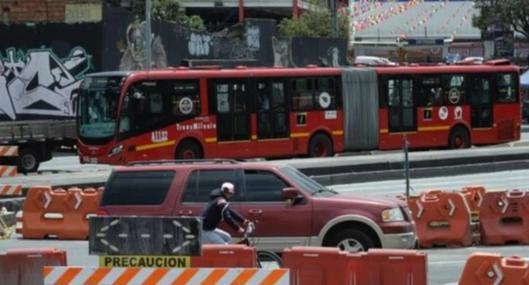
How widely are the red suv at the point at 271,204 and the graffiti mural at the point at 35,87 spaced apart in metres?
27.4

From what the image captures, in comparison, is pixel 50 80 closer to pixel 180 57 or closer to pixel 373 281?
pixel 180 57

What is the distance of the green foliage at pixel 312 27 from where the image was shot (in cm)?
7462

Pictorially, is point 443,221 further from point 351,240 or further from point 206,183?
point 206,183

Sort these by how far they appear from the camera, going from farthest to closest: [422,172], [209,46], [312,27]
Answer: [312,27] < [209,46] < [422,172]

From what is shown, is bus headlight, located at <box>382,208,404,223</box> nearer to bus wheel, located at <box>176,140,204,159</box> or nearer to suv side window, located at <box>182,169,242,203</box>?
suv side window, located at <box>182,169,242,203</box>

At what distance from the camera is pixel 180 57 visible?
158ft

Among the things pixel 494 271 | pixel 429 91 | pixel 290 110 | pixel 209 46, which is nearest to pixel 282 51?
pixel 209 46

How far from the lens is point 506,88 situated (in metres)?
35.9

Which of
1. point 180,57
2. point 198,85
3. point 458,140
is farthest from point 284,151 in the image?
point 180,57

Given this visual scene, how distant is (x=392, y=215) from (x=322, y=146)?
748 inches

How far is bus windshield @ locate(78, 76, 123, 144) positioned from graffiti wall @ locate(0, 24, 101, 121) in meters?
11.2

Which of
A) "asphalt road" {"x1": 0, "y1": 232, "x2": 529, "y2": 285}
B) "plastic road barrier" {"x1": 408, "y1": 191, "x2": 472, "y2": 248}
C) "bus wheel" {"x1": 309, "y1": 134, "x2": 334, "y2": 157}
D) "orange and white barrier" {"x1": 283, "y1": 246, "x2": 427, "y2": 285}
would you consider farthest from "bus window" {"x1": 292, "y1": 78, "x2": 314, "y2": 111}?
"orange and white barrier" {"x1": 283, "y1": 246, "x2": 427, "y2": 285}

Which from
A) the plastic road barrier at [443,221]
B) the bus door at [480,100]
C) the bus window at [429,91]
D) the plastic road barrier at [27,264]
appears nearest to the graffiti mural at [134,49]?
the bus window at [429,91]

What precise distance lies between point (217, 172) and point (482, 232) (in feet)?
17.8
